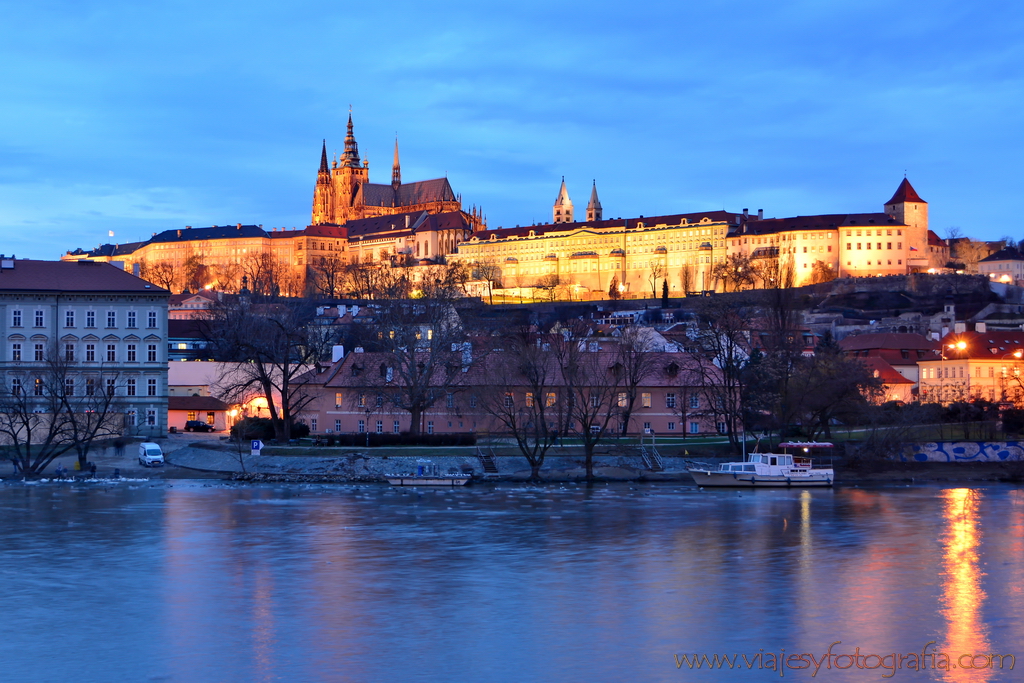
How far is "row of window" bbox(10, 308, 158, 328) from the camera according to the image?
207 feet

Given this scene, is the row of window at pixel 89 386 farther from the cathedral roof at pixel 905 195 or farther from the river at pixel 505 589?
the cathedral roof at pixel 905 195

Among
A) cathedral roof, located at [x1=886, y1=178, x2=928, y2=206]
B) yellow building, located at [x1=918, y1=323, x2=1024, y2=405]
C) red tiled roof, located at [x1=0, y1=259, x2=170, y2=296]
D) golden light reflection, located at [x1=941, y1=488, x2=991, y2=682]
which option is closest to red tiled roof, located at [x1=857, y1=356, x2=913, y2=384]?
yellow building, located at [x1=918, y1=323, x2=1024, y2=405]

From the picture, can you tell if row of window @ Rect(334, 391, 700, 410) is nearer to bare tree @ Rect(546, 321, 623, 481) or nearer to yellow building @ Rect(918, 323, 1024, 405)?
bare tree @ Rect(546, 321, 623, 481)

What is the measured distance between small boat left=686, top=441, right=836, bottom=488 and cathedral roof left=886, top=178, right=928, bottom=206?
133461 mm

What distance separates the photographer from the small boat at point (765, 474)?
5031cm

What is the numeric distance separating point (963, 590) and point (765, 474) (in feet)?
78.6

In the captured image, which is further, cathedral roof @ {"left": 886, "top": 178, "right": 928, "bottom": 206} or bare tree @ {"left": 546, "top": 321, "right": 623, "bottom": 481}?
cathedral roof @ {"left": 886, "top": 178, "right": 928, "bottom": 206}

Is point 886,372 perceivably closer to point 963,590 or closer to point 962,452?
point 962,452

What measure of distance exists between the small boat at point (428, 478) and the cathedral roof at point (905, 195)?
456 feet

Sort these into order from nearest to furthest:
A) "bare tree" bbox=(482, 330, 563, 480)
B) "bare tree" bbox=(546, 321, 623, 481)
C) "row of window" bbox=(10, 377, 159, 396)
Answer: "bare tree" bbox=(482, 330, 563, 480)
"bare tree" bbox=(546, 321, 623, 481)
"row of window" bbox=(10, 377, 159, 396)

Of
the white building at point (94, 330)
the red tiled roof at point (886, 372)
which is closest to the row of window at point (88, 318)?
the white building at point (94, 330)

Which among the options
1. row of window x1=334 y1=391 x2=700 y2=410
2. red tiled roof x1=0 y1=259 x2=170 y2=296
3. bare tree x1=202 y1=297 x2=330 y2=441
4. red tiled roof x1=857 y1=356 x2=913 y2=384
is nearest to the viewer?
row of window x1=334 y1=391 x2=700 y2=410

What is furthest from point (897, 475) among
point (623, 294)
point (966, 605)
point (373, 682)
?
point (623, 294)

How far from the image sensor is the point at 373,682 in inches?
746
